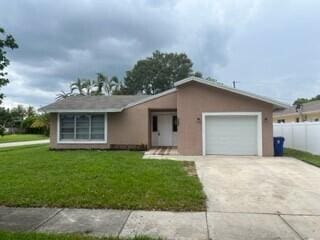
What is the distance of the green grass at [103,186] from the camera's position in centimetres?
714

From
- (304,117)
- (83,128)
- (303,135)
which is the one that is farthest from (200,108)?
(304,117)

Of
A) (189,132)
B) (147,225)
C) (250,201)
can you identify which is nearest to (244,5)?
(189,132)

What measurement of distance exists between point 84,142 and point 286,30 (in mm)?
13973

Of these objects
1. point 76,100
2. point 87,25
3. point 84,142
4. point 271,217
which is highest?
point 87,25

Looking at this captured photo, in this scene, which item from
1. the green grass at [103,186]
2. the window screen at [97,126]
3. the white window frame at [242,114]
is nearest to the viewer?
the green grass at [103,186]

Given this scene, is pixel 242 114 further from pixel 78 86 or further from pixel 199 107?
pixel 78 86

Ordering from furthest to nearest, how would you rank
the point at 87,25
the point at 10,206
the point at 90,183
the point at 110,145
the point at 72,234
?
the point at 110,145
the point at 87,25
the point at 90,183
the point at 10,206
the point at 72,234

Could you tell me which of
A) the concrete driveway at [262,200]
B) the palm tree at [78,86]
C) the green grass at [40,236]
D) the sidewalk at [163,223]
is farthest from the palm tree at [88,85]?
the green grass at [40,236]

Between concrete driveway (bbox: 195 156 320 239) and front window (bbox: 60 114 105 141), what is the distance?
8.08 metres

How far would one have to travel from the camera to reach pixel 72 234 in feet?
17.3

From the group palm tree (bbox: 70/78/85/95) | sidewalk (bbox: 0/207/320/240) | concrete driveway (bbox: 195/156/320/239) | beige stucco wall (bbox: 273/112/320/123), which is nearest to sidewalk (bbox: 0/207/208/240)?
sidewalk (bbox: 0/207/320/240)

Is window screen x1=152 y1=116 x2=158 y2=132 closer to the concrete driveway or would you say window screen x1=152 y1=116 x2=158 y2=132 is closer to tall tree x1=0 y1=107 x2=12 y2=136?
the concrete driveway

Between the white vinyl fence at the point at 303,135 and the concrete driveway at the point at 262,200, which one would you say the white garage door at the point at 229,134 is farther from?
the concrete driveway at the point at 262,200

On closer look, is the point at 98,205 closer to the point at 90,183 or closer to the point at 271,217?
the point at 90,183
